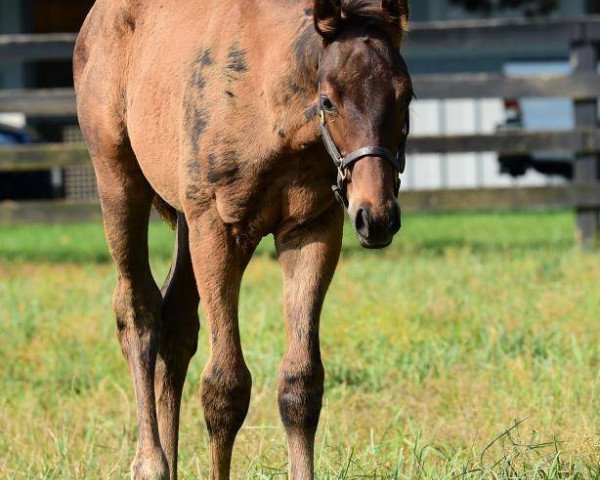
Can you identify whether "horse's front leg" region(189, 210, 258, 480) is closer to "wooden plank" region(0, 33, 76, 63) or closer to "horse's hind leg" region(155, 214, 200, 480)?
"horse's hind leg" region(155, 214, 200, 480)

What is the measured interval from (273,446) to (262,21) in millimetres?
1657

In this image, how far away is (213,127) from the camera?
405 cm

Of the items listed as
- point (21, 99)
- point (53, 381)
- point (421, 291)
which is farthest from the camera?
point (21, 99)

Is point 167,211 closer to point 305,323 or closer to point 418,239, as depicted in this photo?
point 305,323

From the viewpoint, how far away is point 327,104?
369 centimetres

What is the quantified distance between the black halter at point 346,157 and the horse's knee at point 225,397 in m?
0.76

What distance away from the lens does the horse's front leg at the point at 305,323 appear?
4.14 metres

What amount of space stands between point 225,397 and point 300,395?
0.82 ft

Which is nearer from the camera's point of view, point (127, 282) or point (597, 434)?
point (597, 434)

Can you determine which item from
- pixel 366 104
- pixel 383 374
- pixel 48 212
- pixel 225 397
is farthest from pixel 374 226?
pixel 48 212

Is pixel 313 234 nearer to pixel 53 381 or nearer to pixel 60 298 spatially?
pixel 53 381

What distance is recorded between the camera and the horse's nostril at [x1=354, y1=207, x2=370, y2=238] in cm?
348

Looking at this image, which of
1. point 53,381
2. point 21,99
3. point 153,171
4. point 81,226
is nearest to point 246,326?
point 53,381

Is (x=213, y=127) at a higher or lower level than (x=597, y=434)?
higher
